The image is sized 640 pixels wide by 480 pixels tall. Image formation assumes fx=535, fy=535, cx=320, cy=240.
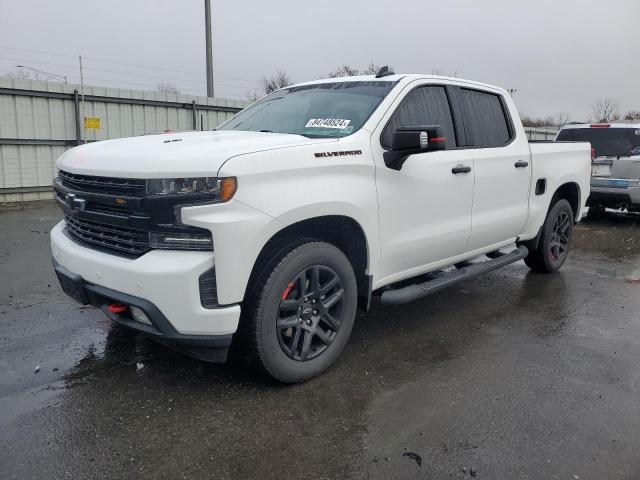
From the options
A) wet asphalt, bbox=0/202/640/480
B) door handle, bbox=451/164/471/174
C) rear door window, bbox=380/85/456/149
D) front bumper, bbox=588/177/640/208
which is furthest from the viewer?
front bumper, bbox=588/177/640/208

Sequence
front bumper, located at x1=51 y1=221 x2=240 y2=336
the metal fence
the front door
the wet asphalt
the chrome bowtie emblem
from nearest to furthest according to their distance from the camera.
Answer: the wet asphalt < front bumper, located at x1=51 y1=221 x2=240 y2=336 < the chrome bowtie emblem < the front door < the metal fence

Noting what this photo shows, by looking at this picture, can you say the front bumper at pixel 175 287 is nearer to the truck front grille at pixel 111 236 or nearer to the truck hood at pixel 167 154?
the truck front grille at pixel 111 236

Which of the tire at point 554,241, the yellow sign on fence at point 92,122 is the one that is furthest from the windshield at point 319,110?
the yellow sign on fence at point 92,122

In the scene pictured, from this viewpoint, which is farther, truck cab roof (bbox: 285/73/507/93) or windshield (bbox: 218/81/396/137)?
truck cab roof (bbox: 285/73/507/93)

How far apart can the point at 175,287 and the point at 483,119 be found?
329cm

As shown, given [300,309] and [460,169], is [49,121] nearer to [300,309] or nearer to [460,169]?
[460,169]

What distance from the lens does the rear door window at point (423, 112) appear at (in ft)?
12.2

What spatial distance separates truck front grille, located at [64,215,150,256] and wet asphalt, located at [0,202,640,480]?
887mm

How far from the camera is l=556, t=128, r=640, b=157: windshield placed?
9.61 meters

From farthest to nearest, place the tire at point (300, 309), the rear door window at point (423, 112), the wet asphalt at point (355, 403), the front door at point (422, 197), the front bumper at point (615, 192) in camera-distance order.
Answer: the front bumper at point (615, 192) < the rear door window at point (423, 112) < the front door at point (422, 197) < the tire at point (300, 309) < the wet asphalt at point (355, 403)

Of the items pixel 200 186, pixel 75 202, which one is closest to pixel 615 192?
pixel 200 186

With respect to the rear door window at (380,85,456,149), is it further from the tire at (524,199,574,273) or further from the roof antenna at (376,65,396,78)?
the tire at (524,199,574,273)

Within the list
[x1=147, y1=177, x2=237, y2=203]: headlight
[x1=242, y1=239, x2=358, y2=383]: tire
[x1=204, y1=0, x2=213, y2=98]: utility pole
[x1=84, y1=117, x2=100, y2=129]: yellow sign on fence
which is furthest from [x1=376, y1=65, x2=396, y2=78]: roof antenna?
[x1=204, y1=0, x2=213, y2=98]: utility pole

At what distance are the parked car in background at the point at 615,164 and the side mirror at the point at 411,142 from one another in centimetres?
711
